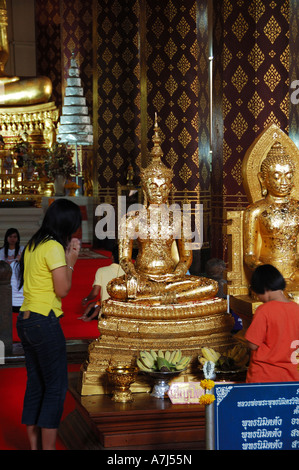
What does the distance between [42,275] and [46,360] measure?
404 mm

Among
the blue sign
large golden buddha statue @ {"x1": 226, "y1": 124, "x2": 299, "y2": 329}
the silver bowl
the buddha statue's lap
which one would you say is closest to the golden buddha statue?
the buddha statue's lap

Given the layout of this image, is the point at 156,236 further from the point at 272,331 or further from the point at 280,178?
the point at 272,331

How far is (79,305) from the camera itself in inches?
326

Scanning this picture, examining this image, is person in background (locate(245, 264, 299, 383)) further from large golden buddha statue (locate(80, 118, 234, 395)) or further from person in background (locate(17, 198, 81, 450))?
large golden buddha statue (locate(80, 118, 234, 395))

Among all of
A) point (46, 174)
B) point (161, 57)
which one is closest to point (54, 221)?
point (161, 57)

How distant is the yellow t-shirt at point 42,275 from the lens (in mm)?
3525

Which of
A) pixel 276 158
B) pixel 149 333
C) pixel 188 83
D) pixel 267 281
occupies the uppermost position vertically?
pixel 188 83

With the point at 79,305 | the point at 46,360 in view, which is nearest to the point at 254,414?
the point at 46,360

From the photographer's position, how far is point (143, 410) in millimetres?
4016

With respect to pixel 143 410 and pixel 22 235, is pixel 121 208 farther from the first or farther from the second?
pixel 143 410

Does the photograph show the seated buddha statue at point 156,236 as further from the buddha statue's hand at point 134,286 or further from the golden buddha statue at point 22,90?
the golden buddha statue at point 22,90

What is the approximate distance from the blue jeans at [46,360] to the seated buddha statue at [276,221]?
1.64 m

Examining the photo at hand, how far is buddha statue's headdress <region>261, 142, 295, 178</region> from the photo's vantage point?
4.81 m

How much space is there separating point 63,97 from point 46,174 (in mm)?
3643
